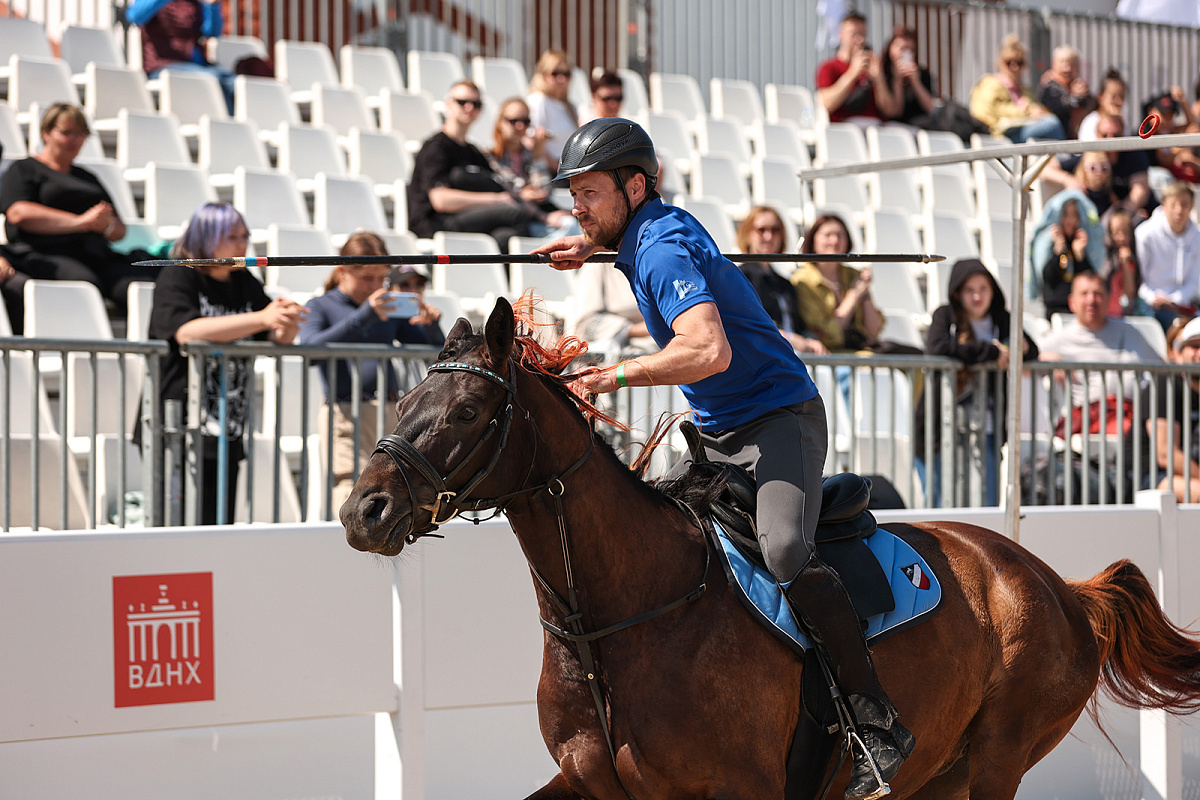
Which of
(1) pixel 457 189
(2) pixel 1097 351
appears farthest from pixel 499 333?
(2) pixel 1097 351

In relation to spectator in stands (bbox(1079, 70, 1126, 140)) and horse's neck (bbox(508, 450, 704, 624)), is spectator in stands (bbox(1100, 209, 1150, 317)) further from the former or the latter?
horse's neck (bbox(508, 450, 704, 624))

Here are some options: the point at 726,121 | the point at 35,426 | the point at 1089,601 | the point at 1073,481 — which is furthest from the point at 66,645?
the point at 726,121

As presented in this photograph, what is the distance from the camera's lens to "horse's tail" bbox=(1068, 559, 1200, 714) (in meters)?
4.79

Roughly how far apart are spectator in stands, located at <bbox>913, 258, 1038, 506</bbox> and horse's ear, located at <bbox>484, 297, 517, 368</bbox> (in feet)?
14.7

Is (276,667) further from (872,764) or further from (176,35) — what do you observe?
(176,35)

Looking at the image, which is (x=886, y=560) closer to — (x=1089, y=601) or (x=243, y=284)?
(x=1089, y=601)

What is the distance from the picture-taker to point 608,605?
3.43 m

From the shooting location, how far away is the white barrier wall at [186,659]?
4.53 m

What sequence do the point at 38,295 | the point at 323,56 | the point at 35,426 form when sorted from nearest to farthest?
the point at 35,426
the point at 38,295
the point at 323,56

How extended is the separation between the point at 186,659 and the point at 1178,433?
6.30 metres

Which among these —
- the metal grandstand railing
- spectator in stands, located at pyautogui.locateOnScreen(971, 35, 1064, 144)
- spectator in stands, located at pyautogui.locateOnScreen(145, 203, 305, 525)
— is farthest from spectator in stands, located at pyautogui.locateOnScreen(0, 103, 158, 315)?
spectator in stands, located at pyautogui.locateOnScreen(971, 35, 1064, 144)

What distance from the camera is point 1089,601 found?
15.5 ft

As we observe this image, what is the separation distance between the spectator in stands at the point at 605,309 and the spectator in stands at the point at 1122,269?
520 cm

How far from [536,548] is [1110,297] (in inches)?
347
